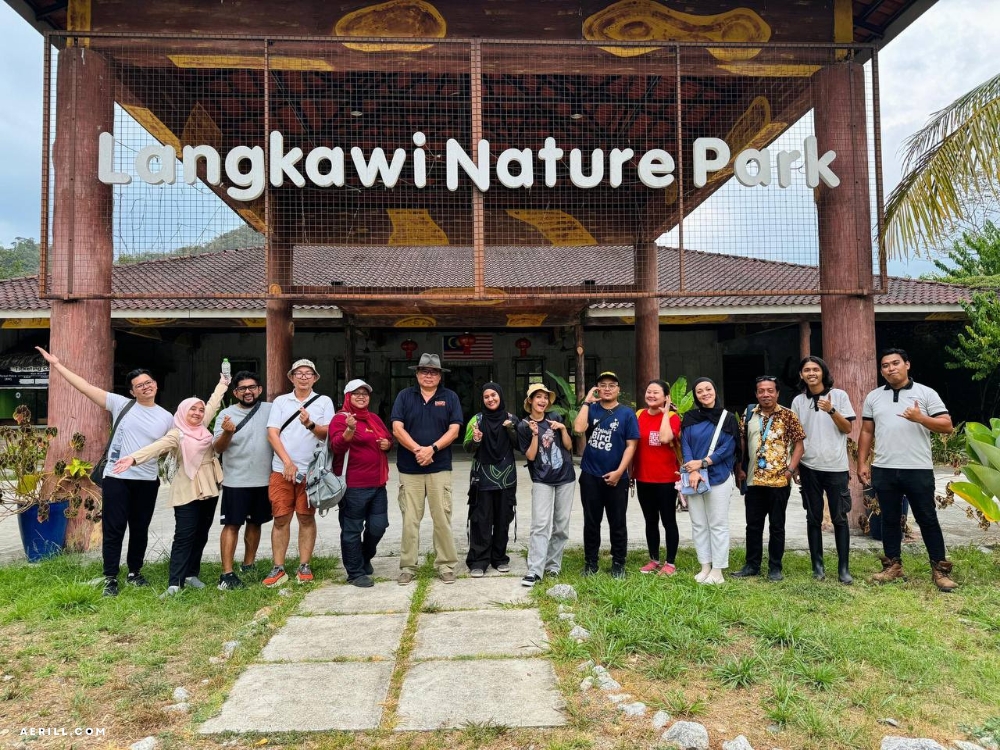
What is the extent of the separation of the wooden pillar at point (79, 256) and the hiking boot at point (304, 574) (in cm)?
230

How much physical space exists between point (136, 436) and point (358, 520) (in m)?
1.57

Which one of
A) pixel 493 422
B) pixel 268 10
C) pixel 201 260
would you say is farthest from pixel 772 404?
pixel 201 260

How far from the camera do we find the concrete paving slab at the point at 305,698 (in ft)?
8.30

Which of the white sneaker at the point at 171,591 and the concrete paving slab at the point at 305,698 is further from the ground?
the white sneaker at the point at 171,591

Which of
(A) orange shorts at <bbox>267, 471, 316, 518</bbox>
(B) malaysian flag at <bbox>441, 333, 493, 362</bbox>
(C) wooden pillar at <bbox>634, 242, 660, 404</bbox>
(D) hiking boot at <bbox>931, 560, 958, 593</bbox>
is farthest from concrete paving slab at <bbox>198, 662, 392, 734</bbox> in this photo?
(B) malaysian flag at <bbox>441, 333, 493, 362</bbox>

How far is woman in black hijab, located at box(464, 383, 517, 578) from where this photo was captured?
4.49m

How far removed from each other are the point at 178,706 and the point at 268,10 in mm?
5807

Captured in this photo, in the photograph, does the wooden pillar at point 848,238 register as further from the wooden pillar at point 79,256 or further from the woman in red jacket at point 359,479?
the wooden pillar at point 79,256

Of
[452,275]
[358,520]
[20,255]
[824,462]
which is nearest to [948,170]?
[824,462]

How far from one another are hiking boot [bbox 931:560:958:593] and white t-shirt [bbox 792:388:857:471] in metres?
0.85

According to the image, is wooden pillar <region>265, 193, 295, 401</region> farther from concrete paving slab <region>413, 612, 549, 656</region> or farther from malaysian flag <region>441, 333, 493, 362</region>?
malaysian flag <region>441, 333, 493, 362</region>

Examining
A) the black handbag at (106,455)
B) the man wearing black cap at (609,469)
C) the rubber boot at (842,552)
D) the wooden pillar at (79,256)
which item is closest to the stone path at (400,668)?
the man wearing black cap at (609,469)

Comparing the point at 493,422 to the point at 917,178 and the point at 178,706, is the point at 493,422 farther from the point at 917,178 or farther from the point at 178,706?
the point at 917,178

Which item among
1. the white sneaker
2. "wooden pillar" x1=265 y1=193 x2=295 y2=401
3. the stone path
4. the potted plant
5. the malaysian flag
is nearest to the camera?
the stone path
